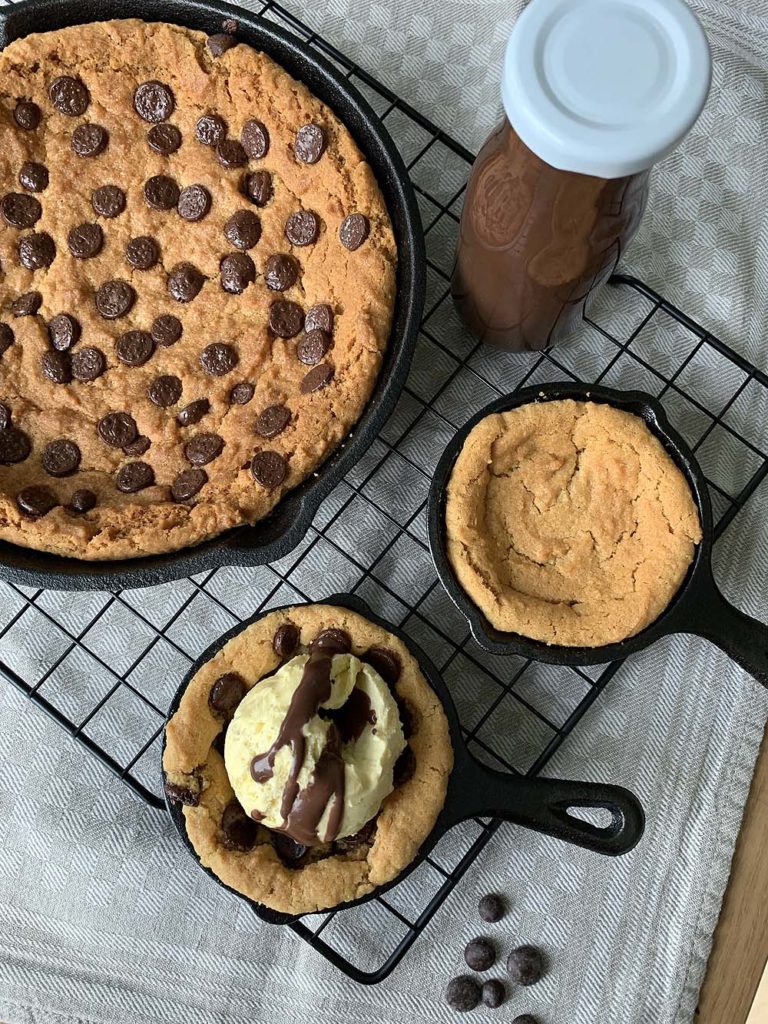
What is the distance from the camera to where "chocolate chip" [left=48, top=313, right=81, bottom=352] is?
1.39m

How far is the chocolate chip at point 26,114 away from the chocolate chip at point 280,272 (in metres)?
0.42

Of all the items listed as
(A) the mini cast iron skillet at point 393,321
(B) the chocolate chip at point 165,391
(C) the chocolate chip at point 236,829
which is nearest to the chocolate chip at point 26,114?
(A) the mini cast iron skillet at point 393,321

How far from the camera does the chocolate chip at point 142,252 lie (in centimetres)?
141

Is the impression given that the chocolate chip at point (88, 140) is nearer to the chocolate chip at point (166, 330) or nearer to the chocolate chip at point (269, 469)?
the chocolate chip at point (166, 330)

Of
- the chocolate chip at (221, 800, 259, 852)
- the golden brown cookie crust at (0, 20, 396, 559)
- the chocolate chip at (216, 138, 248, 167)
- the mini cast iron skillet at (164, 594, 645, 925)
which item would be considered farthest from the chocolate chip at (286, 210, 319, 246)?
the chocolate chip at (221, 800, 259, 852)

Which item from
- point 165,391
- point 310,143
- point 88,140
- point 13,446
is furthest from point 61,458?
point 310,143

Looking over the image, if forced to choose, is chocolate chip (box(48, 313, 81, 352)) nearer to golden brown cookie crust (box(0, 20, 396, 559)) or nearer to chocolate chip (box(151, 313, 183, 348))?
golden brown cookie crust (box(0, 20, 396, 559))

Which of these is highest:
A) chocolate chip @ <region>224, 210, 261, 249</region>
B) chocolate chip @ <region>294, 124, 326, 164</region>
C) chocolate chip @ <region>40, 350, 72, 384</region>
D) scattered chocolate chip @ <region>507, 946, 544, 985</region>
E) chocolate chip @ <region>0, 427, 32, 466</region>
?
chocolate chip @ <region>294, 124, 326, 164</region>

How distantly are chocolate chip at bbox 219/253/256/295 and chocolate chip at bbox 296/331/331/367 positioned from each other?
134 millimetres

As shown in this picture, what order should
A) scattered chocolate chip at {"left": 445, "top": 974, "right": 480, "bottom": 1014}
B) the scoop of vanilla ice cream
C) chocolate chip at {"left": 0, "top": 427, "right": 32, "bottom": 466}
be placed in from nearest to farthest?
1. the scoop of vanilla ice cream
2. chocolate chip at {"left": 0, "top": 427, "right": 32, "bottom": 466}
3. scattered chocolate chip at {"left": 445, "top": 974, "right": 480, "bottom": 1014}

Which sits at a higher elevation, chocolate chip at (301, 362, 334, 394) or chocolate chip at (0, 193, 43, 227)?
chocolate chip at (301, 362, 334, 394)

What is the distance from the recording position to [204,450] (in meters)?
1.35

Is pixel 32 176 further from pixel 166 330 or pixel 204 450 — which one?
pixel 204 450

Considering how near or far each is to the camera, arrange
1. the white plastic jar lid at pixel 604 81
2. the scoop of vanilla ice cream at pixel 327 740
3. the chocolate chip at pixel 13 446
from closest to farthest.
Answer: the white plastic jar lid at pixel 604 81 → the scoop of vanilla ice cream at pixel 327 740 → the chocolate chip at pixel 13 446
